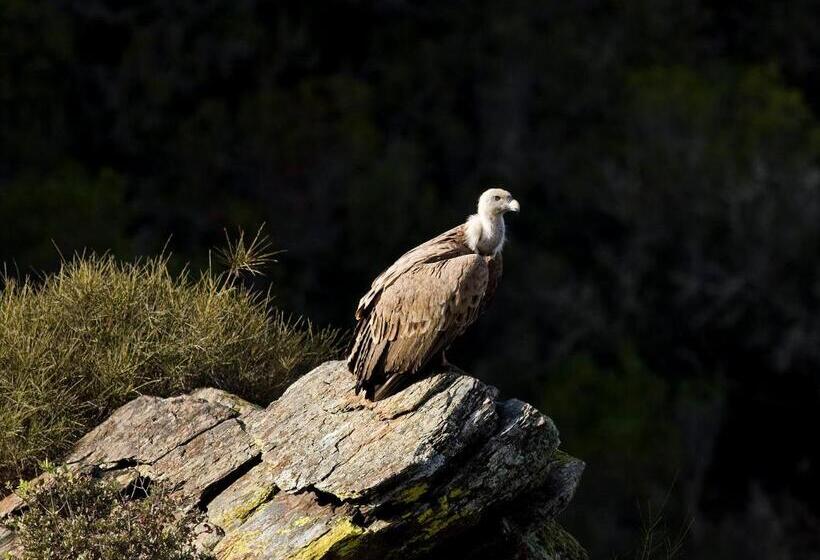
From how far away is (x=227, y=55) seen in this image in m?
25.2

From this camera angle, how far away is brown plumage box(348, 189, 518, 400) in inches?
324

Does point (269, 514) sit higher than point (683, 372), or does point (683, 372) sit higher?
point (269, 514)

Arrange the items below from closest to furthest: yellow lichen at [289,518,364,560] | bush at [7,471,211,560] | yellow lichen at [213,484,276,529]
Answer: yellow lichen at [289,518,364,560], bush at [7,471,211,560], yellow lichen at [213,484,276,529]

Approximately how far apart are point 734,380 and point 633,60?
6101 millimetres

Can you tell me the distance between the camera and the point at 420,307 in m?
8.27

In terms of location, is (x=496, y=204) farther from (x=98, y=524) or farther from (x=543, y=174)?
(x=543, y=174)

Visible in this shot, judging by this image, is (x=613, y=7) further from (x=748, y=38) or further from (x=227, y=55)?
(x=227, y=55)

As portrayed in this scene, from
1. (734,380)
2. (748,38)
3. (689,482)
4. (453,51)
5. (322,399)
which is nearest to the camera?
(322,399)

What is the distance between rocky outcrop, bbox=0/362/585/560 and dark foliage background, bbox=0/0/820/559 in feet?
40.2

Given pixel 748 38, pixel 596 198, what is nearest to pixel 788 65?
pixel 748 38

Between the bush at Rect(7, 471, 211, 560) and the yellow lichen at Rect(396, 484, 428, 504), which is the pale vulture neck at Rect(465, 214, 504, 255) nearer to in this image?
the yellow lichen at Rect(396, 484, 428, 504)

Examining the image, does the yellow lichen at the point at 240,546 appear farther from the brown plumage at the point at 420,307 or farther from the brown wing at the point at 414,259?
the brown wing at the point at 414,259

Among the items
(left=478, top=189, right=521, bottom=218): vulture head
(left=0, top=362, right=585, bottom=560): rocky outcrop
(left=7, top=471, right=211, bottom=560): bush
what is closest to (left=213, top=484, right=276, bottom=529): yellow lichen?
(left=0, top=362, right=585, bottom=560): rocky outcrop

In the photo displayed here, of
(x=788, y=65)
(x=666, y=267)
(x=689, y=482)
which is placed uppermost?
(x=788, y=65)
